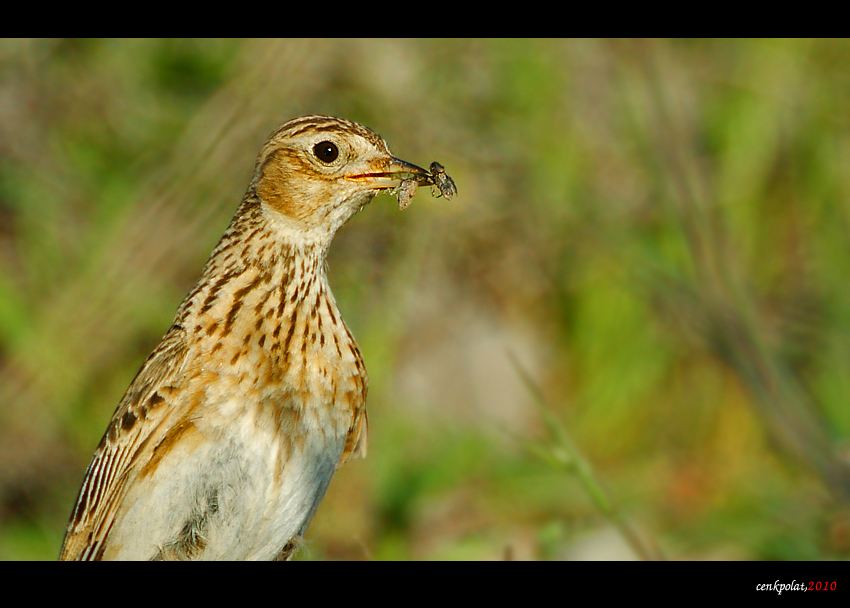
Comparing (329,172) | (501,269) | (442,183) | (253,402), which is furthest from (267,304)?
(501,269)

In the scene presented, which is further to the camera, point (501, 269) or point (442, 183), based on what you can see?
point (501, 269)

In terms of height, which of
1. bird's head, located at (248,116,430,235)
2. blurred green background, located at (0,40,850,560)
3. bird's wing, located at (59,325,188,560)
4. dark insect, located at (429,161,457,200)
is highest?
blurred green background, located at (0,40,850,560)

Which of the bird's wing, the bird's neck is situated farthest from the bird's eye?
the bird's wing

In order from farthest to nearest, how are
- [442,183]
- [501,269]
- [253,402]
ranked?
[501,269] < [442,183] < [253,402]

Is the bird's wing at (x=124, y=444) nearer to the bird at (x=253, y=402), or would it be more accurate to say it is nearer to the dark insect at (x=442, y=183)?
the bird at (x=253, y=402)

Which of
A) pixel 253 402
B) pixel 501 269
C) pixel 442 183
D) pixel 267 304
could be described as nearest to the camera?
pixel 253 402

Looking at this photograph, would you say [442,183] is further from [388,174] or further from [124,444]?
[124,444]

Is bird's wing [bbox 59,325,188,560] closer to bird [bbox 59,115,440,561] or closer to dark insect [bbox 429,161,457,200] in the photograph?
bird [bbox 59,115,440,561]
